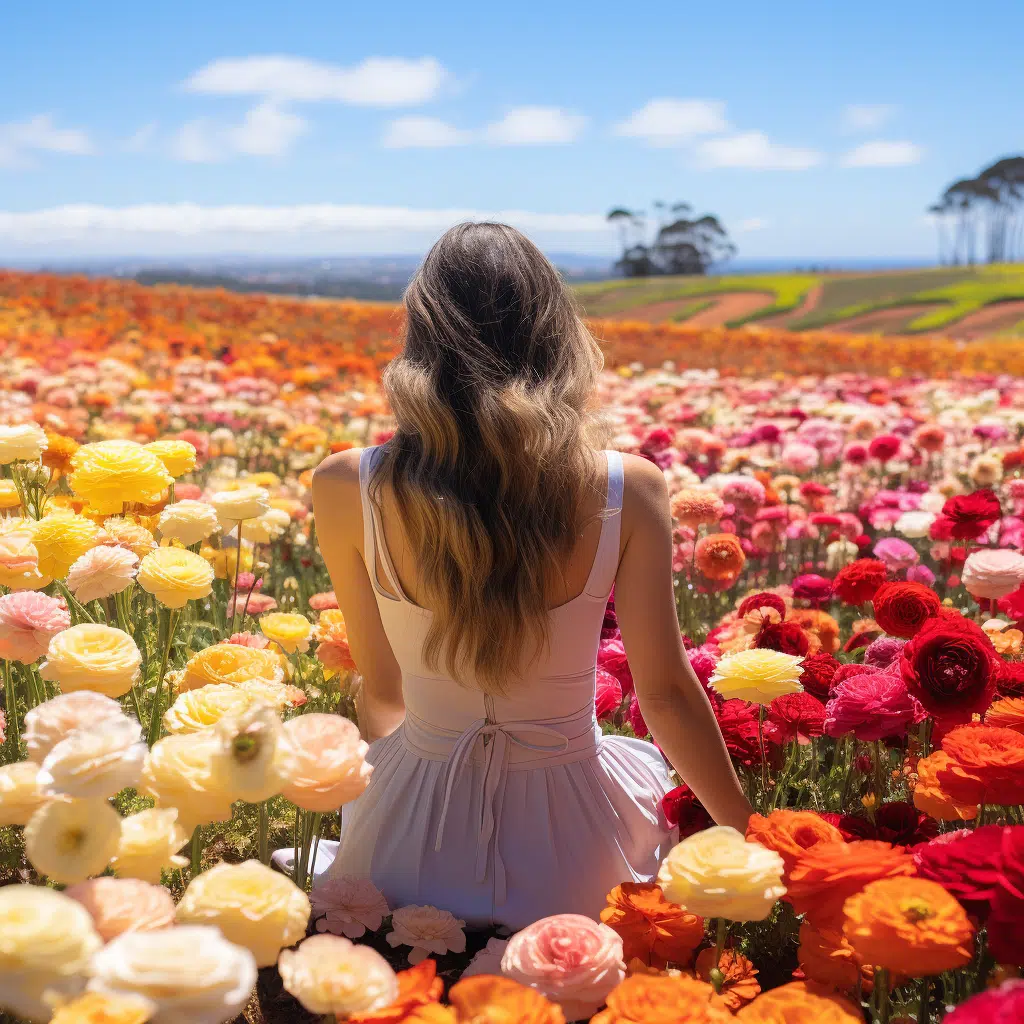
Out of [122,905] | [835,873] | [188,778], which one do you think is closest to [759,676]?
[835,873]

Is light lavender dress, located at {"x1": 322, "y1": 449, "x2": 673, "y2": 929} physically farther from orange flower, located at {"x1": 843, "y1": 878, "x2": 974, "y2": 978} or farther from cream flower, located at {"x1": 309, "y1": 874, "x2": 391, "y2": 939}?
orange flower, located at {"x1": 843, "y1": 878, "x2": 974, "y2": 978}

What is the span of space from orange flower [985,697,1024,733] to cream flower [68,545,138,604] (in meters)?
1.71

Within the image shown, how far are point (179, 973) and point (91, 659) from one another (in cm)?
82

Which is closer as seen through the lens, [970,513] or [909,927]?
[909,927]

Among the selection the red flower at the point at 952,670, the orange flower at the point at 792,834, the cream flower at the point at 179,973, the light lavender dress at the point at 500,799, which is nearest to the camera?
the cream flower at the point at 179,973

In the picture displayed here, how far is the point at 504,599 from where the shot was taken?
2186mm

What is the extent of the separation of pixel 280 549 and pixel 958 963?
4.03m

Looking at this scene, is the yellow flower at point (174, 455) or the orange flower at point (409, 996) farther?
the yellow flower at point (174, 455)

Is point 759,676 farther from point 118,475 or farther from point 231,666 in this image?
point 118,475

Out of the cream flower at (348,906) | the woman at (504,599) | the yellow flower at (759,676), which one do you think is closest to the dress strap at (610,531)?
the woman at (504,599)

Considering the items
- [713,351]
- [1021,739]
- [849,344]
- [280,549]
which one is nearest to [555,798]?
[1021,739]

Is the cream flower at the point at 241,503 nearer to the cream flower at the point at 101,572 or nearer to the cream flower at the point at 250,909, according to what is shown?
the cream flower at the point at 101,572

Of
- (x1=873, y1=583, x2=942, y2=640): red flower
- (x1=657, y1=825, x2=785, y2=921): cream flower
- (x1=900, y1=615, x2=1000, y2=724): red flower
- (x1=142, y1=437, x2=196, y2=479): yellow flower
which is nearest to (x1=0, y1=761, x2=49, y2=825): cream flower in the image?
(x1=657, y1=825, x2=785, y2=921): cream flower

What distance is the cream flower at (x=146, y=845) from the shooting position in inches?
51.4
